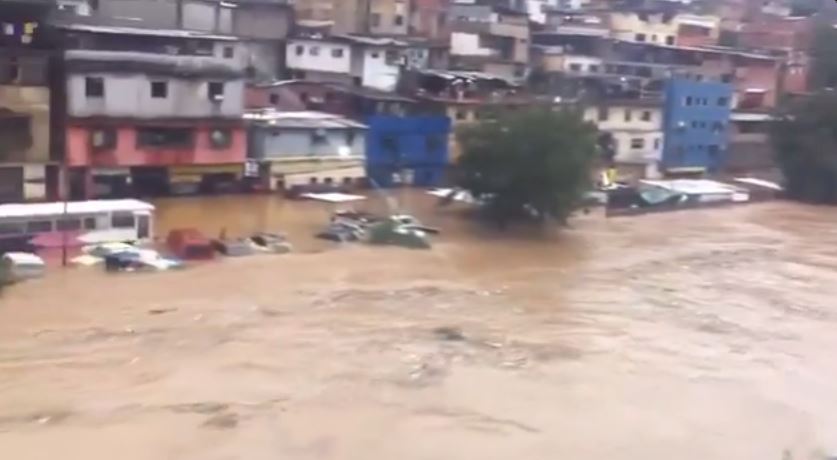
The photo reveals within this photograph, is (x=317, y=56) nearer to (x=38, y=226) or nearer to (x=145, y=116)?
(x=145, y=116)

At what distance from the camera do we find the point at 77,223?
30.6 feet

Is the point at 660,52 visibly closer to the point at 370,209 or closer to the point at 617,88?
the point at 617,88

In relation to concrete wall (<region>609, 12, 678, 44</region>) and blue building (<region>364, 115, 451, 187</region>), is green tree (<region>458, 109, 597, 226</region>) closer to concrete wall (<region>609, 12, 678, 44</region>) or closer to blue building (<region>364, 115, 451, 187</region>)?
blue building (<region>364, 115, 451, 187</region>)

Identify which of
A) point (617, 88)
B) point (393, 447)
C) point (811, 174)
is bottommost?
point (393, 447)

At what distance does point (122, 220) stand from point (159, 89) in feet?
8.84

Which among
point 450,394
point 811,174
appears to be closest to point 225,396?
point 450,394

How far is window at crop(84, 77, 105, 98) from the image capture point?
37.6 ft

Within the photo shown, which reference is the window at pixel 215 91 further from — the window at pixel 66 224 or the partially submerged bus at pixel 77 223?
the window at pixel 66 224

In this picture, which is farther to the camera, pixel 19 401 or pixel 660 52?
pixel 660 52

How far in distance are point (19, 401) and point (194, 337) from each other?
4.89ft

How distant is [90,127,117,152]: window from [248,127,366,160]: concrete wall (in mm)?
1680

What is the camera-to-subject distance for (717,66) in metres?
18.8

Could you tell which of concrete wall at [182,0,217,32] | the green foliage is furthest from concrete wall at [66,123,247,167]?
the green foliage

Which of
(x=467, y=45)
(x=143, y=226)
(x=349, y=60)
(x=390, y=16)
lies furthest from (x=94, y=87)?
(x=467, y=45)
